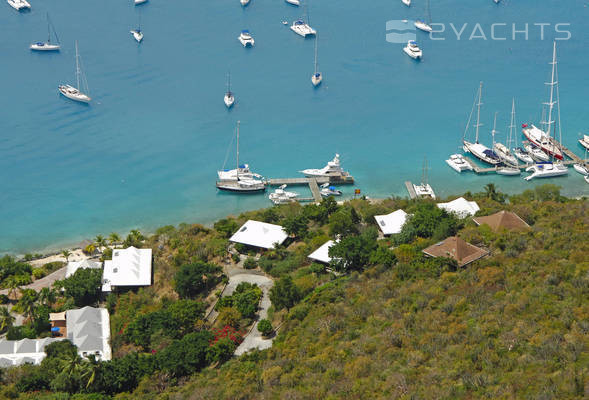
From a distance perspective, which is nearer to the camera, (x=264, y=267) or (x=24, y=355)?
(x=24, y=355)

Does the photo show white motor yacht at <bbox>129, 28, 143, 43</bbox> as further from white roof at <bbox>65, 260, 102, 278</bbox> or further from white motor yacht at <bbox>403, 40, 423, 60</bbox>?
white roof at <bbox>65, 260, 102, 278</bbox>

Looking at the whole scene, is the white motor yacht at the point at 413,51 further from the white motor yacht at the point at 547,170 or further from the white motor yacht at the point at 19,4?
the white motor yacht at the point at 19,4

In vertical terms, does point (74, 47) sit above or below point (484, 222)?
above

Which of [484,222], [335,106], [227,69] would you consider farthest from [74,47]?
[484,222]

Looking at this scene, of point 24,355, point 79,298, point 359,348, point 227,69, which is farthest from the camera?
point 227,69

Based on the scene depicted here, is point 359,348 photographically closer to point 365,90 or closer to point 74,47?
point 365,90

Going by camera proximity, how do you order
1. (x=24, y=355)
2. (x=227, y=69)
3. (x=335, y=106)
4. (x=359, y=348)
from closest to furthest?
(x=359, y=348) → (x=24, y=355) → (x=335, y=106) → (x=227, y=69)

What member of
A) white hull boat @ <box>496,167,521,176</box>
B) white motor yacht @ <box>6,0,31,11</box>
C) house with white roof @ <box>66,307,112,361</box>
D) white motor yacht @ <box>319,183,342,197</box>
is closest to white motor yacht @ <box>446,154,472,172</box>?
white hull boat @ <box>496,167,521,176</box>
